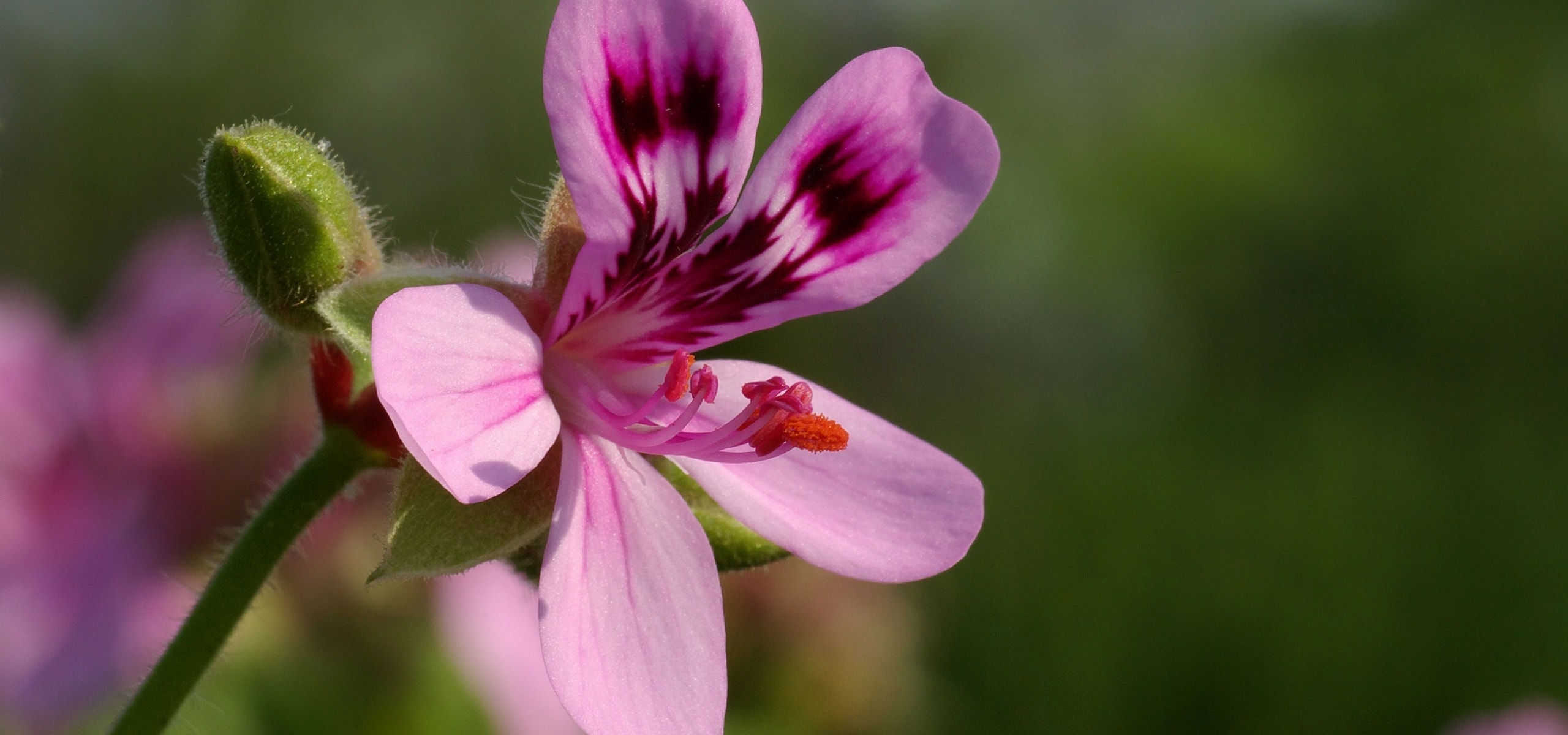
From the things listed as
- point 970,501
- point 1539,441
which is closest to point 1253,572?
point 1539,441

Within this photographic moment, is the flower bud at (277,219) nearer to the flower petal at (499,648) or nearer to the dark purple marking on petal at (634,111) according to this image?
the dark purple marking on petal at (634,111)

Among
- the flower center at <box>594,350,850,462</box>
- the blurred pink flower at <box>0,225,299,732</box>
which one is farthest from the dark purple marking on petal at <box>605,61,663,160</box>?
the blurred pink flower at <box>0,225,299,732</box>

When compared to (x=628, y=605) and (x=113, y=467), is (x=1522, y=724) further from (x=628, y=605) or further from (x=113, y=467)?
(x=113, y=467)

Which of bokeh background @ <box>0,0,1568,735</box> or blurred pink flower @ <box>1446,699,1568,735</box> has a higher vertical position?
blurred pink flower @ <box>1446,699,1568,735</box>

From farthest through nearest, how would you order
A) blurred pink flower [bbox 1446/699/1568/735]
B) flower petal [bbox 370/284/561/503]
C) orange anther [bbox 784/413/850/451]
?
blurred pink flower [bbox 1446/699/1568/735] → orange anther [bbox 784/413/850/451] → flower petal [bbox 370/284/561/503]

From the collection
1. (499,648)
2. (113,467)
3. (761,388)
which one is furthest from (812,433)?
(113,467)

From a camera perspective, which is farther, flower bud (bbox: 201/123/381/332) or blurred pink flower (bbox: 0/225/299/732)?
blurred pink flower (bbox: 0/225/299/732)

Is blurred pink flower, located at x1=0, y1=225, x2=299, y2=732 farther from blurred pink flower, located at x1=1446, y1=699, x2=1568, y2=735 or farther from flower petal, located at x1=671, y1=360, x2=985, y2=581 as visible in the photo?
blurred pink flower, located at x1=1446, y1=699, x2=1568, y2=735

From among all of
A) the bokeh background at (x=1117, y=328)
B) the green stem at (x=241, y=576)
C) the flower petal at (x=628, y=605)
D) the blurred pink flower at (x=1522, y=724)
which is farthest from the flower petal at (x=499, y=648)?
the blurred pink flower at (x=1522, y=724)
